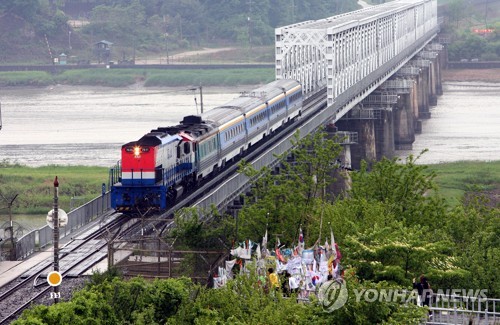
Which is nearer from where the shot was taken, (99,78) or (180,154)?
(180,154)

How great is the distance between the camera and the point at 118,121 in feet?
445

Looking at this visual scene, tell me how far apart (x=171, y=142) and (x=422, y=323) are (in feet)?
82.3

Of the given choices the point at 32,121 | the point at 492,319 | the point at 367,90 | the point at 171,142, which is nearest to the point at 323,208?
the point at 171,142

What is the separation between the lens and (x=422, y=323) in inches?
1147

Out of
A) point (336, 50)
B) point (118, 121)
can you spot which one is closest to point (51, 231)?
point (336, 50)

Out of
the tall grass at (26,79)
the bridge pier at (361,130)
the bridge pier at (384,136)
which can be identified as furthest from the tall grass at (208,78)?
the bridge pier at (361,130)

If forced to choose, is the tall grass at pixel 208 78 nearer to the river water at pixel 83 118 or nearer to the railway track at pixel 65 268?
the river water at pixel 83 118

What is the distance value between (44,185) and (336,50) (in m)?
28.2

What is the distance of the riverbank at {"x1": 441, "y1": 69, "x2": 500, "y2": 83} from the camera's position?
623 ft

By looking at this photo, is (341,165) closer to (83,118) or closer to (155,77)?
(83,118)

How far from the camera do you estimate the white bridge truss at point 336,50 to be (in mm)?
99438

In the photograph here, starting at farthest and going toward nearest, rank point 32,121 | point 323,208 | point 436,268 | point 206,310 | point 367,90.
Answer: point 32,121 → point 367,90 → point 323,208 → point 436,268 → point 206,310

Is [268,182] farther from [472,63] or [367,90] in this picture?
[472,63]

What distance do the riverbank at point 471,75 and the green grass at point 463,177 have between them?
289 ft
